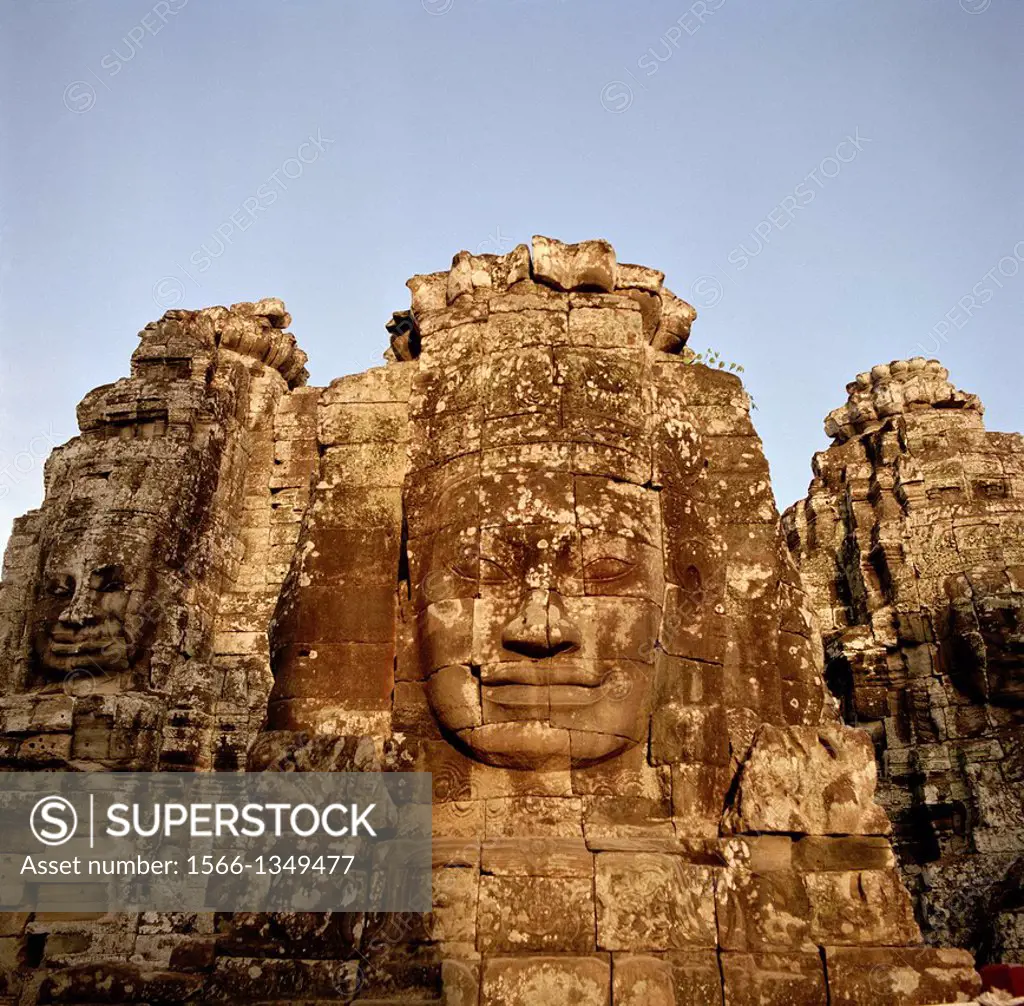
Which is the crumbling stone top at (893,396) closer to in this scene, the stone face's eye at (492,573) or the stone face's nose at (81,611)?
the stone face's nose at (81,611)

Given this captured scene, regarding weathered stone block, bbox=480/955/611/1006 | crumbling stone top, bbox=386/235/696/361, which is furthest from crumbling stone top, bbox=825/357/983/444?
weathered stone block, bbox=480/955/611/1006

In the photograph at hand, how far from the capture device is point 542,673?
622 centimetres

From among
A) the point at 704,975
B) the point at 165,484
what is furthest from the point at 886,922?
the point at 165,484

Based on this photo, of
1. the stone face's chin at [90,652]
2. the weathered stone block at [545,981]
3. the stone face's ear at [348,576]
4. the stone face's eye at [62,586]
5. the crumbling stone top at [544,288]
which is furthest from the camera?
the stone face's eye at [62,586]

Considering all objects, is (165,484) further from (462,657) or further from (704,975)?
(704,975)

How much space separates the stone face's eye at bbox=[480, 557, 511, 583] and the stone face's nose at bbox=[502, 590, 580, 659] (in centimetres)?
25

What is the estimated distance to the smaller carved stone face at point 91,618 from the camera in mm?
11211

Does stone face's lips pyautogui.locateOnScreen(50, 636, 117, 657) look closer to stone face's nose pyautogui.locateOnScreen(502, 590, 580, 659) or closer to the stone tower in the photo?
stone face's nose pyautogui.locateOnScreen(502, 590, 580, 659)

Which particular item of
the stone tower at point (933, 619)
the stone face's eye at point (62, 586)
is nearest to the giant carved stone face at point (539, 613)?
the stone face's eye at point (62, 586)

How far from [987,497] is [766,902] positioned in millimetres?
13274

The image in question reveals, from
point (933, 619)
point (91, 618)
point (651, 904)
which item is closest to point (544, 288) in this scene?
point (651, 904)

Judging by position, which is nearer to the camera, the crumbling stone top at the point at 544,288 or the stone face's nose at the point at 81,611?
the crumbling stone top at the point at 544,288

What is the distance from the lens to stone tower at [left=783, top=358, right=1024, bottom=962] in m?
14.9

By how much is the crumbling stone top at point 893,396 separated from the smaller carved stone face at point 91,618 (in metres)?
13.9
